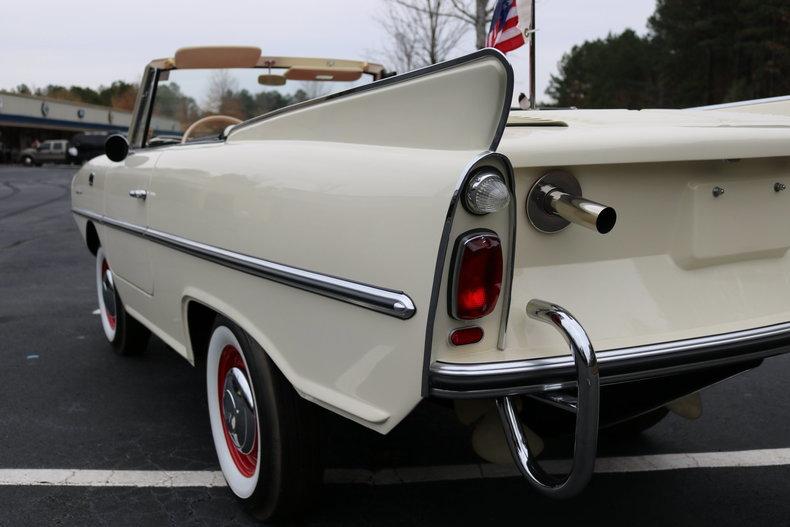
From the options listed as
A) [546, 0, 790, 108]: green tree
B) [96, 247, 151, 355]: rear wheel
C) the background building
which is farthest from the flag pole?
the background building

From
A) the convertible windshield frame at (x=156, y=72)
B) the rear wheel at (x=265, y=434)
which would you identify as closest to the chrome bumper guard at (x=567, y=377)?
the rear wheel at (x=265, y=434)

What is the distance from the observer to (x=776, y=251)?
232 cm

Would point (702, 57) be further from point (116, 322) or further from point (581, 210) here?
point (581, 210)

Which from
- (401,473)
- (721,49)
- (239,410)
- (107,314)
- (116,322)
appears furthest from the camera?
(721,49)

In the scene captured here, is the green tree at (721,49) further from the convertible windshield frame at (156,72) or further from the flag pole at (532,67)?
the convertible windshield frame at (156,72)

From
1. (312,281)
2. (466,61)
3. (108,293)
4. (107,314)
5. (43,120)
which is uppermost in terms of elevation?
(43,120)

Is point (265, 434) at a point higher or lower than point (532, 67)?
lower

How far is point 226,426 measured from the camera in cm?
272

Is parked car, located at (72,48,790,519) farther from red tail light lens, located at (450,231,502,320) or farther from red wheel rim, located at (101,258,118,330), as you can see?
red wheel rim, located at (101,258,118,330)

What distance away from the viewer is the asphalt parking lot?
2.56 metres

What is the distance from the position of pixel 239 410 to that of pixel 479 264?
1247mm

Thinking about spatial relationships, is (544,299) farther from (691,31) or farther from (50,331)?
(691,31)

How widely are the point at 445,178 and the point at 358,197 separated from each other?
291 mm

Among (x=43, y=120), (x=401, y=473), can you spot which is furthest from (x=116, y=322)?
(x=43, y=120)
